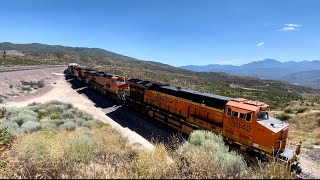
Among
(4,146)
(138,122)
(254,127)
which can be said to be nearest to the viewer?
(4,146)

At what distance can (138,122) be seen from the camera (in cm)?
2542

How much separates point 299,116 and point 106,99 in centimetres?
2328

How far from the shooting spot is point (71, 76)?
2400 inches

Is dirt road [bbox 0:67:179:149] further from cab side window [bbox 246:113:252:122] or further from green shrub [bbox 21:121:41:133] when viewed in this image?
green shrub [bbox 21:121:41:133]

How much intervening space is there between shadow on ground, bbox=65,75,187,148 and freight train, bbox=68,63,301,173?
0.61m

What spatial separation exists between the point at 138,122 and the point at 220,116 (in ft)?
31.3

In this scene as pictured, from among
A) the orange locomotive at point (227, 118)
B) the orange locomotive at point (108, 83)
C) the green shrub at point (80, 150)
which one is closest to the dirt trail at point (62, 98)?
the orange locomotive at point (108, 83)

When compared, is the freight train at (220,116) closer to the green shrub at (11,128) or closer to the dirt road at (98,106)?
the dirt road at (98,106)

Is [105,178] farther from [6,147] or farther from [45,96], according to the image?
[45,96]

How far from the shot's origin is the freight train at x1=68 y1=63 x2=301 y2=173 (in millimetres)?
14372

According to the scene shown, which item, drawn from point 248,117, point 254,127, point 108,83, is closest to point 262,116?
point 248,117

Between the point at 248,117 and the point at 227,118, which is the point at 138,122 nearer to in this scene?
the point at 227,118

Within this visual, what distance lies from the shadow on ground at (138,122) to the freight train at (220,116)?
0.61m

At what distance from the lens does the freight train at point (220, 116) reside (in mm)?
14372
